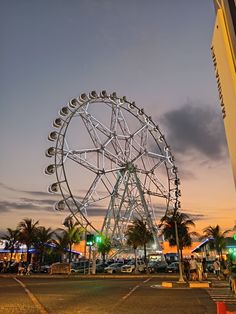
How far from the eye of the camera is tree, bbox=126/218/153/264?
4581 centimetres

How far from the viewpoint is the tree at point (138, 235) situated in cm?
4581

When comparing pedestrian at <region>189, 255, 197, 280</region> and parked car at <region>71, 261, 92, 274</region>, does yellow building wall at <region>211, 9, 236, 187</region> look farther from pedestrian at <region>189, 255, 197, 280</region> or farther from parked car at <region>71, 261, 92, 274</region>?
parked car at <region>71, 261, 92, 274</region>

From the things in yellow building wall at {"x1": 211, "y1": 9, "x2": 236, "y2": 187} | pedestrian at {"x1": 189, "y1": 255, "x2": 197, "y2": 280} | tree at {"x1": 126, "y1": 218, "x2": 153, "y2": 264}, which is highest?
tree at {"x1": 126, "y1": 218, "x2": 153, "y2": 264}

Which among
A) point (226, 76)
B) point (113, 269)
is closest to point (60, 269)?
point (113, 269)

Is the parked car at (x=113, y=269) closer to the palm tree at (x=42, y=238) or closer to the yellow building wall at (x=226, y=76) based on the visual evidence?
the palm tree at (x=42, y=238)

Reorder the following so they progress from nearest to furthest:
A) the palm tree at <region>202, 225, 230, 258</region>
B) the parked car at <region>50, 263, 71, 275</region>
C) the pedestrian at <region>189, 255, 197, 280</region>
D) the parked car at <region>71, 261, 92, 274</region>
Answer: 1. the pedestrian at <region>189, 255, 197, 280</region>
2. the parked car at <region>50, 263, 71, 275</region>
3. the parked car at <region>71, 261, 92, 274</region>
4. the palm tree at <region>202, 225, 230, 258</region>

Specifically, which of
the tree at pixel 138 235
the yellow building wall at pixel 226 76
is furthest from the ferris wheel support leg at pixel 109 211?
the yellow building wall at pixel 226 76

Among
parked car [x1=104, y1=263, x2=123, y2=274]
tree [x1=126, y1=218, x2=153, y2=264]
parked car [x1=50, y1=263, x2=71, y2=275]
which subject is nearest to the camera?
parked car [x1=50, y1=263, x2=71, y2=275]

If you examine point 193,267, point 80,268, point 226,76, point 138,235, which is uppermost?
point 138,235

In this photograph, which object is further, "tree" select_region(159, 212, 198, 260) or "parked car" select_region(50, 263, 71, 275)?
"tree" select_region(159, 212, 198, 260)

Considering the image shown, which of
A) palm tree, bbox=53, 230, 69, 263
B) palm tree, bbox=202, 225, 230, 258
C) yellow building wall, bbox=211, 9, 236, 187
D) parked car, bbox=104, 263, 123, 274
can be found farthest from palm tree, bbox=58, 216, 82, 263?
yellow building wall, bbox=211, 9, 236, 187

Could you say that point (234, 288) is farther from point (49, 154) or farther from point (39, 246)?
point (39, 246)

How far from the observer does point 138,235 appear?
151ft

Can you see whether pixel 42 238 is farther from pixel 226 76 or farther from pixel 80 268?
pixel 226 76
